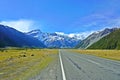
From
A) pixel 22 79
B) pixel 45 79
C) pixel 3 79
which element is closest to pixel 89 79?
pixel 45 79

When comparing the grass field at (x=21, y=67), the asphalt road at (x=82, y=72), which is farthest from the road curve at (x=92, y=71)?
the grass field at (x=21, y=67)

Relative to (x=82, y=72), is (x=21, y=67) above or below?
above

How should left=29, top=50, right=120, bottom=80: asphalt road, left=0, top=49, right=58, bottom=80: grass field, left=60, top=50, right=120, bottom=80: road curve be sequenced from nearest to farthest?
left=60, top=50, right=120, bottom=80: road curve → left=29, top=50, right=120, bottom=80: asphalt road → left=0, top=49, right=58, bottom=80: grass field

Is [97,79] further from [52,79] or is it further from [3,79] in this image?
[3,79]

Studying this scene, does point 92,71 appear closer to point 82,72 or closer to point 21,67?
point 82,72

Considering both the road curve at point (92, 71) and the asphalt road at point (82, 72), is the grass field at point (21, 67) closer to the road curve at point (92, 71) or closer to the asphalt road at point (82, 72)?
the asphalt road at point (82, 72)

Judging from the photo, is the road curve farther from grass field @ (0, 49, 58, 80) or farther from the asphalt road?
grass field @ (0, 49, 58, 80)

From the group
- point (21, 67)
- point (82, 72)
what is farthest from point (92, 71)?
point (21, 67)

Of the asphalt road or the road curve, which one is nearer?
the road curve

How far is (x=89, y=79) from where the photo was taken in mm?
15742

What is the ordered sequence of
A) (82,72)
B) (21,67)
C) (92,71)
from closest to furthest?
1. (82,72)
2. (92,71)
3. (21,67)

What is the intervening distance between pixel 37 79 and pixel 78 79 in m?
2.67

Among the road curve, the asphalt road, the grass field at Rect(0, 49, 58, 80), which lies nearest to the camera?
the road curve

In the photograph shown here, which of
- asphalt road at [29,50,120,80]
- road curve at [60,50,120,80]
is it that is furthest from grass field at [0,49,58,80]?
road curve at [60,50,120,80]
